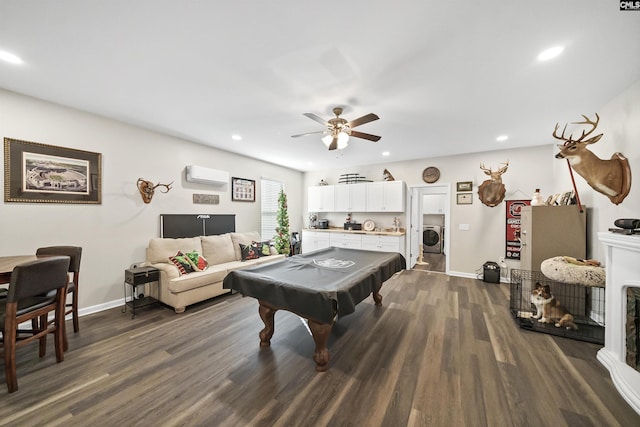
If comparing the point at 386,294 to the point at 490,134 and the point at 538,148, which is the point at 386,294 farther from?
the point at 538,148

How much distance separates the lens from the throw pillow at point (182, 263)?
344cm

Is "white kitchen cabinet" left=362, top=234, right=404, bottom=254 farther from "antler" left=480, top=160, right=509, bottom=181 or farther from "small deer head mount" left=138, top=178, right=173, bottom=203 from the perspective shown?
"small deer head mount" left=138, top=178, right=173, bottom=203

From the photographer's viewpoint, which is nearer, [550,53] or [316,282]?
[550,53]

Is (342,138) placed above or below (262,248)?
above

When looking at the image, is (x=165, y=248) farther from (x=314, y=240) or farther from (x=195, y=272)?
(x=314, y=240)

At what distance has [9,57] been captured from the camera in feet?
6.63

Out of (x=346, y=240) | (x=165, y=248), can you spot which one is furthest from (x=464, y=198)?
(x=165, y=248)

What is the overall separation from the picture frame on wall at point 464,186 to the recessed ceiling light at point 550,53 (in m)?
3.35

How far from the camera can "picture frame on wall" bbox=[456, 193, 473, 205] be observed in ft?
16.4

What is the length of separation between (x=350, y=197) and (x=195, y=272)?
3940 millimetres

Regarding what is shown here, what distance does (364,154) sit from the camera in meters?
5.16

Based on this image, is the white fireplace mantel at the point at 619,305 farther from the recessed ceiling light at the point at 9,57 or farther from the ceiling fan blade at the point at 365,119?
the recessed ceiling light at the point at 9,57

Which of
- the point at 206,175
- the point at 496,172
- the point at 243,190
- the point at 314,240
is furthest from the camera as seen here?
the point at 314,240

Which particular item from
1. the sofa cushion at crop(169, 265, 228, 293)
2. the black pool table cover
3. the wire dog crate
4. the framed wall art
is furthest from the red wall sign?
the framed wall art
